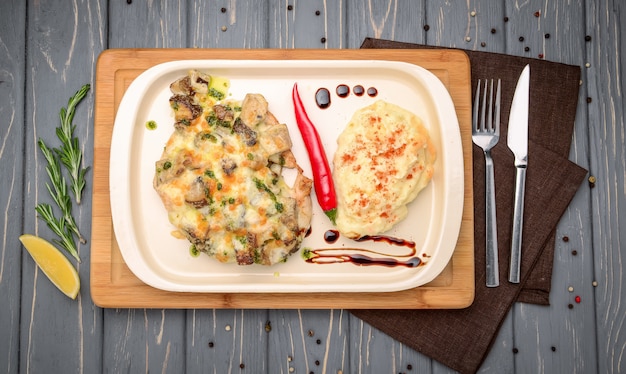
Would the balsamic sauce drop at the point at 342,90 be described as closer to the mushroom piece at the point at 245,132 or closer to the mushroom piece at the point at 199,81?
the mushroom piece at the point at 245,132

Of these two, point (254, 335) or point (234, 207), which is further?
point (254, 335)

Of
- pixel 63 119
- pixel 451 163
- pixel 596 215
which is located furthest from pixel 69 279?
pixel 596 215

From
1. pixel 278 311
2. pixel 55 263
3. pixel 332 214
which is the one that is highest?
pixel 332 214

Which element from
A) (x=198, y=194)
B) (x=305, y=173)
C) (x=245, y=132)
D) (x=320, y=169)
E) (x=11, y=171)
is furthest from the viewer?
(x=11, y=171)

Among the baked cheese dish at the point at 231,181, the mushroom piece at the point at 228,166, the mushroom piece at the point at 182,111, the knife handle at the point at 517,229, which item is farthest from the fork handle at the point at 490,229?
the mushroom piece at the point at 182,111

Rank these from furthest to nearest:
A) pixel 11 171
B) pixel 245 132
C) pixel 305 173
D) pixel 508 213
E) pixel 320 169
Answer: pixel 11 171 < pixel 508 213 < pixel 305 173 < pixel 320 169 < pixel 245 132

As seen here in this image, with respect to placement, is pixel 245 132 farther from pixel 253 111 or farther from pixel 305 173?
pixel 305 173

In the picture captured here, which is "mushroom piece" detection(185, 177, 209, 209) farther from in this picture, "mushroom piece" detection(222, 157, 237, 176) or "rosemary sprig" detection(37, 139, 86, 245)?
"rosemary sprig" detection(37, 139, 86, 245)

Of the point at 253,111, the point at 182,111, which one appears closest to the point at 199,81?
the point at 182,111

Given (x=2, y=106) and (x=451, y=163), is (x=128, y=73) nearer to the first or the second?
(x=2, y=106)
